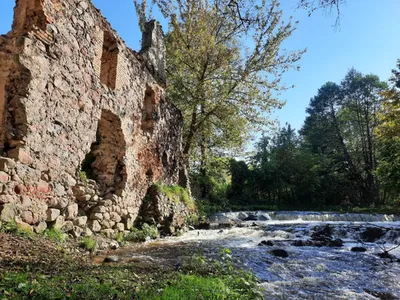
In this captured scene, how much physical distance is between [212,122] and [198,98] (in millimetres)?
2195

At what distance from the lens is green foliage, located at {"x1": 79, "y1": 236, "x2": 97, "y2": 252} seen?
5.31m

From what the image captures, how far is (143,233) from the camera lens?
747 cm

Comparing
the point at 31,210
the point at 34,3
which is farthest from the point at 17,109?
the point at 34,3

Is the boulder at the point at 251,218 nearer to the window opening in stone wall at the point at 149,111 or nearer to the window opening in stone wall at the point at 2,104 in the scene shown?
the window opening in stone wall at the point at 149,111

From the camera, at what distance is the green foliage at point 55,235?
4.77 metres

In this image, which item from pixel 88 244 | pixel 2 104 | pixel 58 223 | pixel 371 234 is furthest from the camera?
pixel 371 234

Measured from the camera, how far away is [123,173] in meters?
7.78

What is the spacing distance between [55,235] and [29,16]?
3915 mm

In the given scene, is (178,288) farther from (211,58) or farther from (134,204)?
(211,58)

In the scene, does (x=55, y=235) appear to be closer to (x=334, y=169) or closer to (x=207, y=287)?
(x=207, y=287)

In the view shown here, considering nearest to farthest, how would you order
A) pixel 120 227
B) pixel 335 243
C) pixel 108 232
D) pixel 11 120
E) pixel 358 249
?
pixel 11 120 < pixel 108 232 < pixel 358 249 < pixel 120 227 < pixel 335 243

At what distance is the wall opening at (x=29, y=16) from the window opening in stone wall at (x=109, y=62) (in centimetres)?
237

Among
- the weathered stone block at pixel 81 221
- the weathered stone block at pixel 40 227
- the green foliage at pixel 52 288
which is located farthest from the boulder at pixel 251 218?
the green foliage at pixel 52 288

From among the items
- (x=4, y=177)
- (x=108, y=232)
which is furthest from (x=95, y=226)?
(x=4, y=177)
